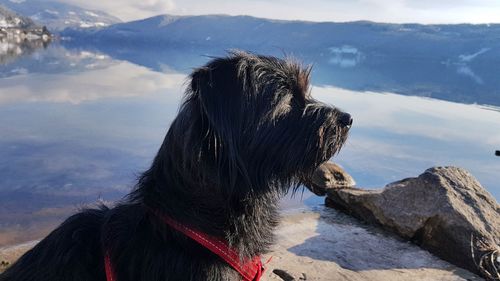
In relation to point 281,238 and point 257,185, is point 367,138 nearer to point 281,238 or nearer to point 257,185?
point 281,238

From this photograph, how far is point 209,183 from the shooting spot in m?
3.18

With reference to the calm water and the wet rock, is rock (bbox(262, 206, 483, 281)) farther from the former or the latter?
the calm water

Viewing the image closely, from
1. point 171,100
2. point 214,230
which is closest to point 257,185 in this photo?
point 214,230

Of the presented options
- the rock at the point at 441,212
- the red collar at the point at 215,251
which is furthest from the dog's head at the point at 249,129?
the rock at the point at 441,212

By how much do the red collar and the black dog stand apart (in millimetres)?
27

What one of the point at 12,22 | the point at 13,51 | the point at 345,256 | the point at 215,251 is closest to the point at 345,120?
the point at 215,251

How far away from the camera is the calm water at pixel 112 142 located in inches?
396

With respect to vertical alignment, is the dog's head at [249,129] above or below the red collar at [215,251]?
above

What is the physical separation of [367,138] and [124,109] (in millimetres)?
9638

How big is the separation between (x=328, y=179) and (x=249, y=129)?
26.8 ft

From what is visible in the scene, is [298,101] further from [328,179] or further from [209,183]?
[328,179]

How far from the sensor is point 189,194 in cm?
324

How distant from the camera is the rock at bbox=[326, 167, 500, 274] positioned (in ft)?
24.7

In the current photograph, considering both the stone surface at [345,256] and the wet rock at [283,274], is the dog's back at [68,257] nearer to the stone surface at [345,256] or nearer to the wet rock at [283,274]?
the stone surface at [345,256]
